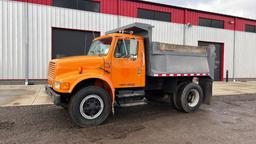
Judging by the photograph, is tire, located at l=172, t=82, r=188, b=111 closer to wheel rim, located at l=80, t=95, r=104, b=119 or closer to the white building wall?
wheel rim, located at l=80, t=95, r=104, b=119

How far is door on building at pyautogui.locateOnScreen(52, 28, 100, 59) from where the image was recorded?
13117 mm

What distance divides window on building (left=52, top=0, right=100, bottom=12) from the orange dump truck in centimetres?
819

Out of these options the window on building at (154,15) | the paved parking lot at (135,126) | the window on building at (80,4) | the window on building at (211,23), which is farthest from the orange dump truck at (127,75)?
the window on building at (211,23)

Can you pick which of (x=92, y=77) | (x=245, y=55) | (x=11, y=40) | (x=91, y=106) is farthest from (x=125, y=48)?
(x=245, y=55)

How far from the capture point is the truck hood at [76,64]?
500cm

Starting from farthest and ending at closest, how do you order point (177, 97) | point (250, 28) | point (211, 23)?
point (250, 28) → point (211, 23) → point (177, 97)

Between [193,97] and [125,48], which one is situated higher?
[125,48]

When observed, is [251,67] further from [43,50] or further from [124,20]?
[43,50]

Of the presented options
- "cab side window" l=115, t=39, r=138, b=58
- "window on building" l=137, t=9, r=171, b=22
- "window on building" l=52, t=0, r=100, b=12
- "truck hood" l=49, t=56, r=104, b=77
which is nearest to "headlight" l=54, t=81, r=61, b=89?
"truck hood" l=49, t=56, r=104, b=77

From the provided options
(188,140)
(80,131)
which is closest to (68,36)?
(80,131)

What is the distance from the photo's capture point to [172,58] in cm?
635

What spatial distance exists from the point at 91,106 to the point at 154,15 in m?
12.6

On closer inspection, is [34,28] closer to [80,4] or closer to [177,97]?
[80,4]

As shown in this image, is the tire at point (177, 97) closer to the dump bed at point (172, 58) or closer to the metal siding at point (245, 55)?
the dump bed at point (172, 58)
